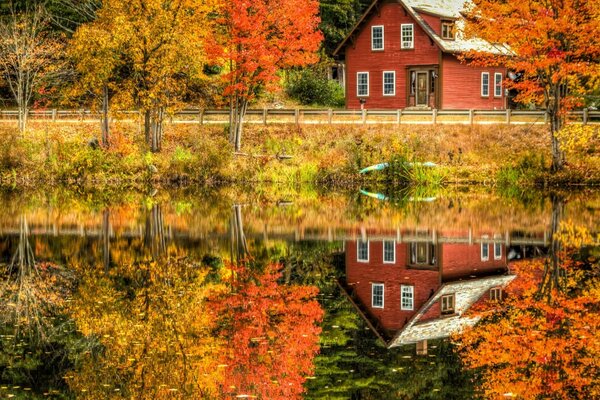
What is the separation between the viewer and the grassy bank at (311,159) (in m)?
46.8

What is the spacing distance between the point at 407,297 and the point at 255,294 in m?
3.32

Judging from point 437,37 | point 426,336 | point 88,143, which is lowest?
point 426,336

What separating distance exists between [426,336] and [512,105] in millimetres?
47878

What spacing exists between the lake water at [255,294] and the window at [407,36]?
878 inches

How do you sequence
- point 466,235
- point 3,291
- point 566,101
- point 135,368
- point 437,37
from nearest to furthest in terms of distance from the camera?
1. point 135,368
2. point 3,291
3. point 466,235
4. point 566,101
5. point 437,37

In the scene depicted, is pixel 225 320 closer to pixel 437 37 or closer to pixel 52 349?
pixel 52 349

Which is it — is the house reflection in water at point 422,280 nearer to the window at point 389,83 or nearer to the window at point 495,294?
the window at point 495,294

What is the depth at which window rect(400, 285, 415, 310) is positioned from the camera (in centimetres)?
1863

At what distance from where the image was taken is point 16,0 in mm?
63250

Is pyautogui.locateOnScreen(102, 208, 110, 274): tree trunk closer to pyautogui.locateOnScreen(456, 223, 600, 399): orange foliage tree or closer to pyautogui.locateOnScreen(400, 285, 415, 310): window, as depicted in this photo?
pyautogui.locateOnScreen(400, 285, 415, 310): window

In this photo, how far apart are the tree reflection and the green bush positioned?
4522 centimetres

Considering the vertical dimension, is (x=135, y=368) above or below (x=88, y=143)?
below

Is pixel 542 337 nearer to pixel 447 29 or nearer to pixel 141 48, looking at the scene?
pixel 141 48

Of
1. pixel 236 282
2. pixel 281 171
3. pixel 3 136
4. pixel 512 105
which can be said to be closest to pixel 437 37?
pixel 512 105
